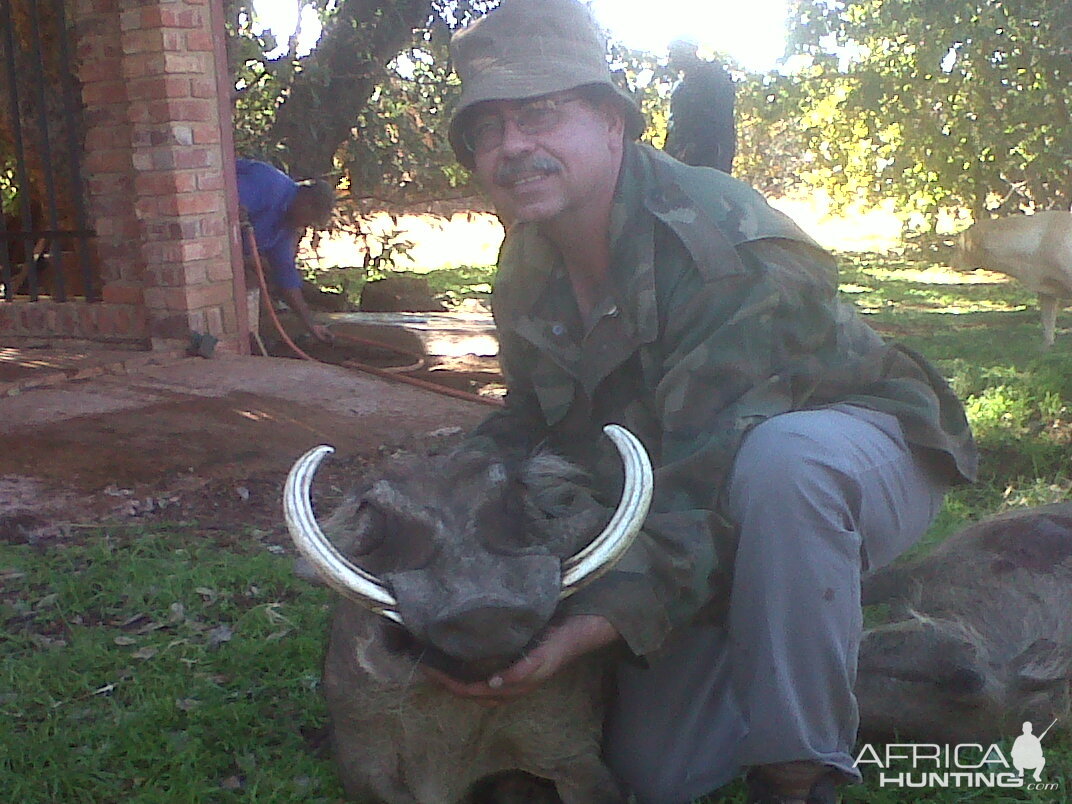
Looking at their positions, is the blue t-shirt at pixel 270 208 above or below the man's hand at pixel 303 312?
above

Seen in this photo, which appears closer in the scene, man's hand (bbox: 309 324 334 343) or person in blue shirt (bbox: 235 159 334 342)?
person in blue shirt (bbox: 235 159 334 342)

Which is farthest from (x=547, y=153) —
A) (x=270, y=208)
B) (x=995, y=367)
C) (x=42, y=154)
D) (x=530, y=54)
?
(x=42, y=154)

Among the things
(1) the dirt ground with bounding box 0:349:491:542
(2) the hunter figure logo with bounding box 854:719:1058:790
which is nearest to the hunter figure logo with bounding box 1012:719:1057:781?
(2) the hunter figure logo with bounding box 854:719:1058:790

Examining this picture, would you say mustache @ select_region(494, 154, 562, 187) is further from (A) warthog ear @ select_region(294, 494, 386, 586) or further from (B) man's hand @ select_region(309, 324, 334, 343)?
(B) man's hand @ select_region(309, 324, 334, 343)

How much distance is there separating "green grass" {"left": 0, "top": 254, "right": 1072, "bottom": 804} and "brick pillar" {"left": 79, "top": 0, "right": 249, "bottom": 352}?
2266 mm

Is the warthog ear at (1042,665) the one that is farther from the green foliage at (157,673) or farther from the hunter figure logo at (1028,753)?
the green foliage at (157,673)

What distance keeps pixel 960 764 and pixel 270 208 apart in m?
5.46

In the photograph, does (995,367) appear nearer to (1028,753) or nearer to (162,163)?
(1028,753)

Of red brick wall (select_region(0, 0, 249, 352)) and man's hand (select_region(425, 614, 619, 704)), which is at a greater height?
red brick wall (select_region(0, 0, 249, 352))

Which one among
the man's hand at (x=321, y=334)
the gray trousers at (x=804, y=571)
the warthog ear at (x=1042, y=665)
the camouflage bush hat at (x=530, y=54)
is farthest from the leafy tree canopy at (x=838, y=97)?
the gray trousers at (x=804, y=571)

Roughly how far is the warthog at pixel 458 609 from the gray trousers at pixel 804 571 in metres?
0.23

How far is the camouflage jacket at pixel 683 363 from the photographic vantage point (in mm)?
1975

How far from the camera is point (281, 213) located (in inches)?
276

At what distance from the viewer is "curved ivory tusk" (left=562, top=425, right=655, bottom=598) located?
68.8 inches
